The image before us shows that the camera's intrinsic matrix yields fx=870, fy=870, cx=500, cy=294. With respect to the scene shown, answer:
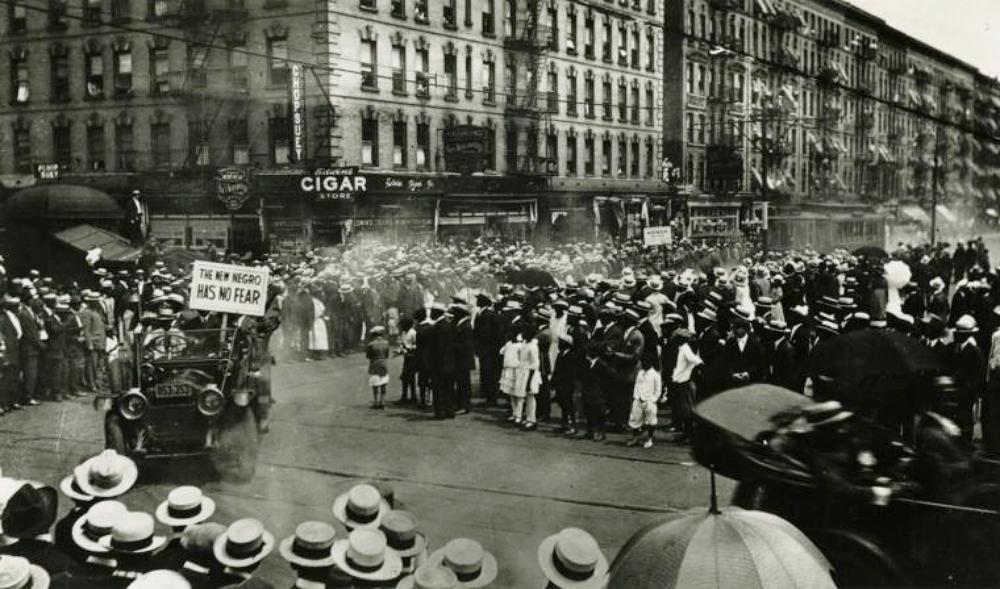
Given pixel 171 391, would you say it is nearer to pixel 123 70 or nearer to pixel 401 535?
pixel 401 535

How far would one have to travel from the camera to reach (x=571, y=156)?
3616cm

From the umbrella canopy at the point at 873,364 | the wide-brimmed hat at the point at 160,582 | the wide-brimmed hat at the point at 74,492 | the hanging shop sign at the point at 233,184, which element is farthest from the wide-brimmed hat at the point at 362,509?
the hanging shop sign at the point at 233,184

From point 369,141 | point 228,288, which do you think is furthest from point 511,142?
point 228,288

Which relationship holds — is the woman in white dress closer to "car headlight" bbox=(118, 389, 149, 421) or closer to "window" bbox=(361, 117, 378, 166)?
"car headlight" bbox=(118, 389, 149, 421)

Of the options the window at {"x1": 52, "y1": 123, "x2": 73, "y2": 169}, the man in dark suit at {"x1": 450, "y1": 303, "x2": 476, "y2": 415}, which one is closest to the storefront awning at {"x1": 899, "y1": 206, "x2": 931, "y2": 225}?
the window at {"x1": 52, "y1": 123, "x2": 73, "y2": 169}

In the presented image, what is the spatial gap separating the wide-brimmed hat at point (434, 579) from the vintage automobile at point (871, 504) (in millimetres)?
1970

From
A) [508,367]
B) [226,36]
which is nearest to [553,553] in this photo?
[508,367]

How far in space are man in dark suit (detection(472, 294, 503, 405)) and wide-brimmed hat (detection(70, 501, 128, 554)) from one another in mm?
10173

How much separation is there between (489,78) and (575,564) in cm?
2747

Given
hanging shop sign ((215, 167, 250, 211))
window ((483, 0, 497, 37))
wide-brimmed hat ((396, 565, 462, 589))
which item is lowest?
wide-brimmed hat ((396, 565, 462, 589))

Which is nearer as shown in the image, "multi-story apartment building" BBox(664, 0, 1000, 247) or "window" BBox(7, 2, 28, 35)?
"window" BBox(7, 2, 28, 35)

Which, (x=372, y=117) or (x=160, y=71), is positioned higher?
(x=160, y=71)

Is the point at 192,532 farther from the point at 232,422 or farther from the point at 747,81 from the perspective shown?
the point at 747,81

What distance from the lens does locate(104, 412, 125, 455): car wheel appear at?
401 inches
